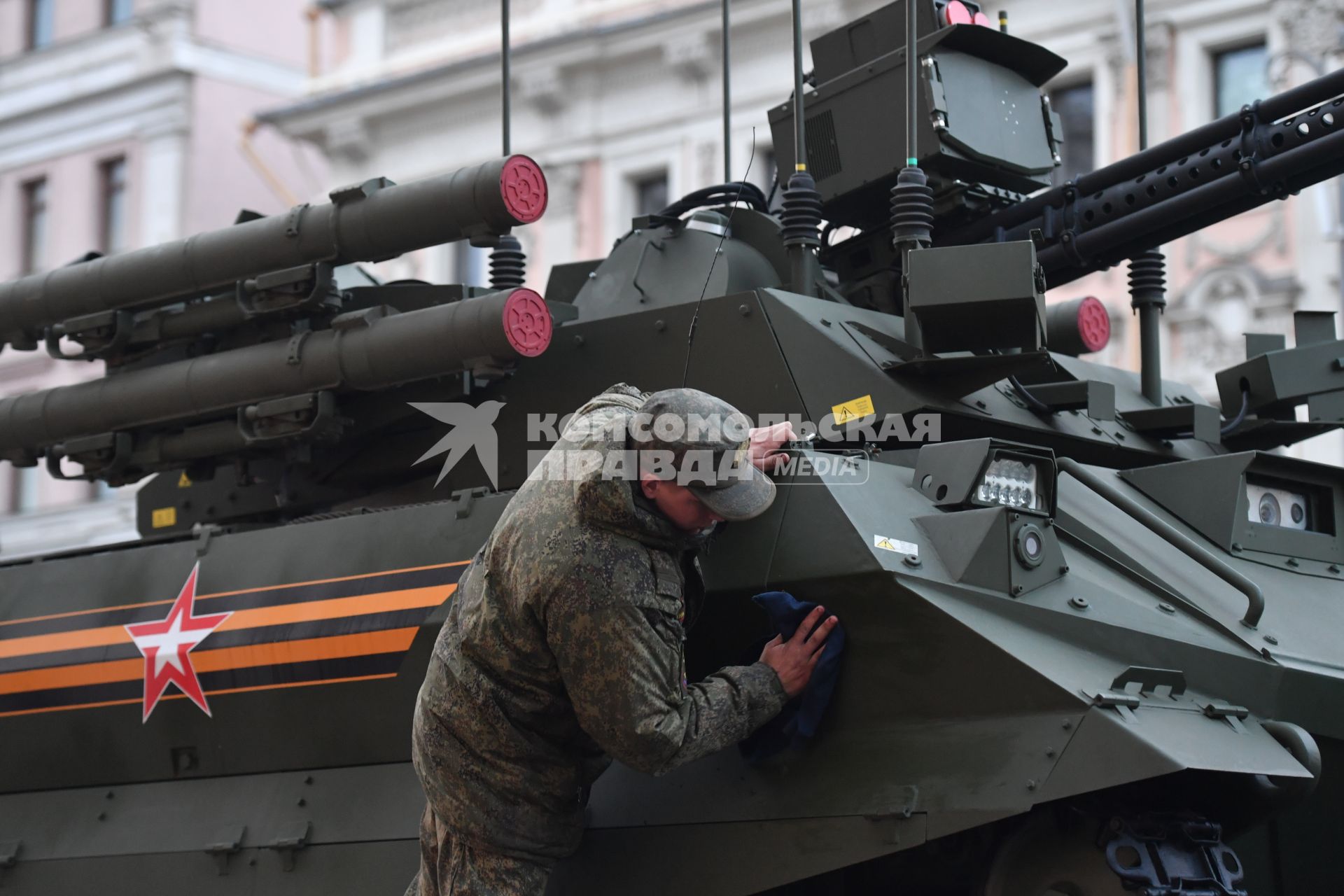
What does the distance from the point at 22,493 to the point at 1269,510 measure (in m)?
22.4

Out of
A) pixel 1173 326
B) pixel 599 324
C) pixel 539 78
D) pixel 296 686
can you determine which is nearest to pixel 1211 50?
pixel 1173 326

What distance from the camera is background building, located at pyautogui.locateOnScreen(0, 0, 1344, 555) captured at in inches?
647

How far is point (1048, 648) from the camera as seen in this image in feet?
15.4

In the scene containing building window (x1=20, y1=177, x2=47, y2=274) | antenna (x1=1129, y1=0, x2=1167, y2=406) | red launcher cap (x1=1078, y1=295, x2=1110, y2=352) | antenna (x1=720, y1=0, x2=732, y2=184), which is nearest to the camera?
antenna (x1=1129, y1=0, x2=1167, y2=406)

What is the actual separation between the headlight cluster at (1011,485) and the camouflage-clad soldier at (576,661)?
22.7 inches

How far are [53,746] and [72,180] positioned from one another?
2039cm

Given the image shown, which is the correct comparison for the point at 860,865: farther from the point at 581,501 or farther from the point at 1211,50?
the point at 1211,50

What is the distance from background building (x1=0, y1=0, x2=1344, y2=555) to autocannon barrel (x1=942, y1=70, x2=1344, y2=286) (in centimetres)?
273

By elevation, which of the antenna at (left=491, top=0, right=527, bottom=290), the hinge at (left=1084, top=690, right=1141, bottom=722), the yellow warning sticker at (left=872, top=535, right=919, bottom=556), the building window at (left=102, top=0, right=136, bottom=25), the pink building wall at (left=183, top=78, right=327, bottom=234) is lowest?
the hinge at (left=1084, top=690, right=1141, bottom=722)

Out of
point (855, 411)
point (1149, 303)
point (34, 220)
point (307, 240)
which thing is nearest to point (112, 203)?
point (34, 220)

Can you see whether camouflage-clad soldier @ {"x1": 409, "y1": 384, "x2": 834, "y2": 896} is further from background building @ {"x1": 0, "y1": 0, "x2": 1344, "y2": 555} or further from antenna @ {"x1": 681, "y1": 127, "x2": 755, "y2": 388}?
background building @ {"x1": 0, "y1": 0, "x2": 1344, "y2": 555}

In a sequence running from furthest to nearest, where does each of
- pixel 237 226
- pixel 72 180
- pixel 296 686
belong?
1. pixel 72 180
2. pixel 237 226
3. pixel 296 686

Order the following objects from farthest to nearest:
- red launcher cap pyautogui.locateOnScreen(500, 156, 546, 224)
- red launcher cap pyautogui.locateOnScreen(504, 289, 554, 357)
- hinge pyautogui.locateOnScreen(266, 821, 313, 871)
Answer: red launcher cap pyautogui.locateOnScreen(500, 156, 546, 224) → red launcher cap pyautogui.locateOnScreen(504, 289, 554, 357) → hinge pyautogui.locateOnScreen(266, 821, 313, 871)

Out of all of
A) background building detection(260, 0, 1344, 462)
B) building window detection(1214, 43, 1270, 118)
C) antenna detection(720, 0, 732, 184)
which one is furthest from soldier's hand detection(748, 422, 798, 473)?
building window detection(1214, 43, 1270, 118)
